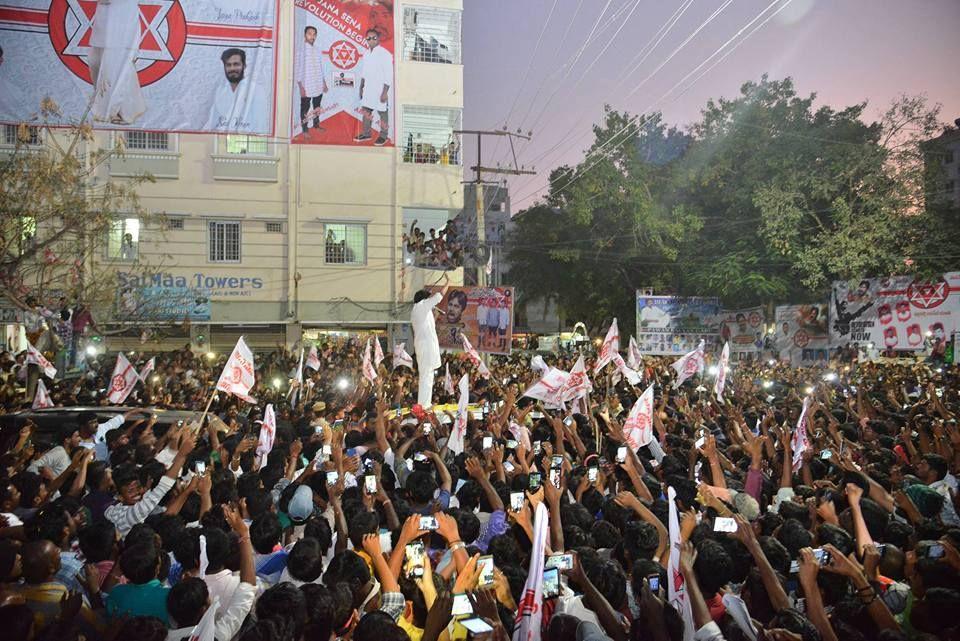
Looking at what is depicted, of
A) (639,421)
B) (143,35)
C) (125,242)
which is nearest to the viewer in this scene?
(639,421)

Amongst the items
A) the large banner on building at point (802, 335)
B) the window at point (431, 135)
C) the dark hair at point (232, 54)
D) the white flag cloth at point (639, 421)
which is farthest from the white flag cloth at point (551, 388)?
the large banner on building at point (802, 335)

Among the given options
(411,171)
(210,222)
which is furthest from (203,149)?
(411,171)

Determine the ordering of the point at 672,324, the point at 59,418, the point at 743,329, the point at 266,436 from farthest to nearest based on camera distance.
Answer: the point at 743,329, the point at 672,324, the point at 59,418, the point at 266,436

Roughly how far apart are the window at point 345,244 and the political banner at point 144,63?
43.6 feet

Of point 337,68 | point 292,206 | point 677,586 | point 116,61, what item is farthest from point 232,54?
point 292,206

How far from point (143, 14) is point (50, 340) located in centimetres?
735

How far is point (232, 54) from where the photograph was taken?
41.1ft

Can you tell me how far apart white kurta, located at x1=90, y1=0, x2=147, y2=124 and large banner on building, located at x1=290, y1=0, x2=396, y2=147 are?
3.02m

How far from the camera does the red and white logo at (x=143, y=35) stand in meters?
11.9

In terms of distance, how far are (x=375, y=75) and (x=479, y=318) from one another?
857 cm

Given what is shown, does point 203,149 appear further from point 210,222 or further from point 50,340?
point 50,340

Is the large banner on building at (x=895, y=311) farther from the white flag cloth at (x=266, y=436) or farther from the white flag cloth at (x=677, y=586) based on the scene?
the white flag cloth at (x=677, y=586)

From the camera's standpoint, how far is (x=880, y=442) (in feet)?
29.6

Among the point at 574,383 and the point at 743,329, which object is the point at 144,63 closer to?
the point at 574,383
